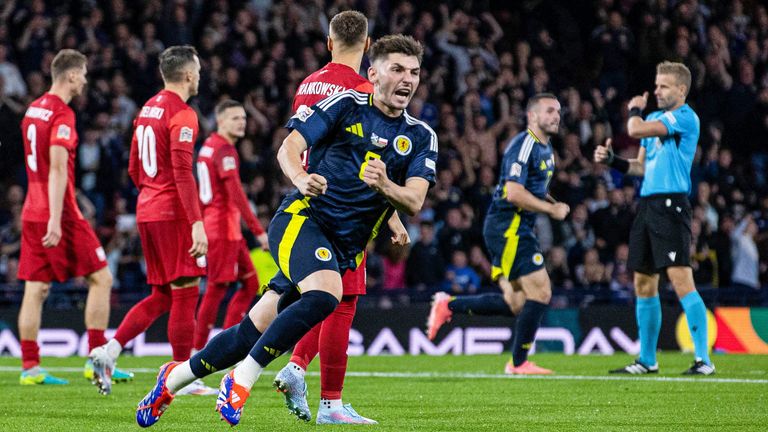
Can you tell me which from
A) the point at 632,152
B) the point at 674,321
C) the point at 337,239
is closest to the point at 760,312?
Answer: the point at 674,321

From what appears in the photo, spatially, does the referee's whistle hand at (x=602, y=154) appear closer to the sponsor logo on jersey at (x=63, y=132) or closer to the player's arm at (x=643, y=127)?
the player's arm at (x=643, y=127)

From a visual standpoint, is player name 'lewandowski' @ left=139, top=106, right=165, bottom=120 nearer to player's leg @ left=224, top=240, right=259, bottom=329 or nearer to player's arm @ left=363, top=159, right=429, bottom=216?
player's leg @ left=224, top=240, right=259, bottom=329

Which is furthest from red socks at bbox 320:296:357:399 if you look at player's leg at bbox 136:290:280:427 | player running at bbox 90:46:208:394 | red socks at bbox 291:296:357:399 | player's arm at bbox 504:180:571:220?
player's arm at bbox 504:180:571:220

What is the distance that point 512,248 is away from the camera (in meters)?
10.8

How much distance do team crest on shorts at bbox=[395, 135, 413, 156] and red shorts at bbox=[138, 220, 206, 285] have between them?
10.0 ft

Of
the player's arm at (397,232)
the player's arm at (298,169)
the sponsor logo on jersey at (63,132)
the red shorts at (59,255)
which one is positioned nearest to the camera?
the player's arm at (298,169)

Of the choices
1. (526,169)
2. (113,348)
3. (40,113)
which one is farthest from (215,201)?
(526,169)

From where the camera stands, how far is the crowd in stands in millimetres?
16234

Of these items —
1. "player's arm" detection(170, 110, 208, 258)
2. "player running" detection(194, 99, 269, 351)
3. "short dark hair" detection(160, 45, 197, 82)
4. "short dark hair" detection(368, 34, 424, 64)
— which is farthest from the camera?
"player running" detection(194, 99, 269, 351)

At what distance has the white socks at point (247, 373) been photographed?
5.61 metres

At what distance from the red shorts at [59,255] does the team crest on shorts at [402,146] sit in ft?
14.1

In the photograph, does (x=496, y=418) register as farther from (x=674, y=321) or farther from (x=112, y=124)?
(x=112, y=124)

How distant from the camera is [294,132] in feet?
19.6

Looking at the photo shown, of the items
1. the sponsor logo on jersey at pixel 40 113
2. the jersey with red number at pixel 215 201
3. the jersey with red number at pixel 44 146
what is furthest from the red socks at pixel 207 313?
the sponsor logo on jersey at pixel 40 113
